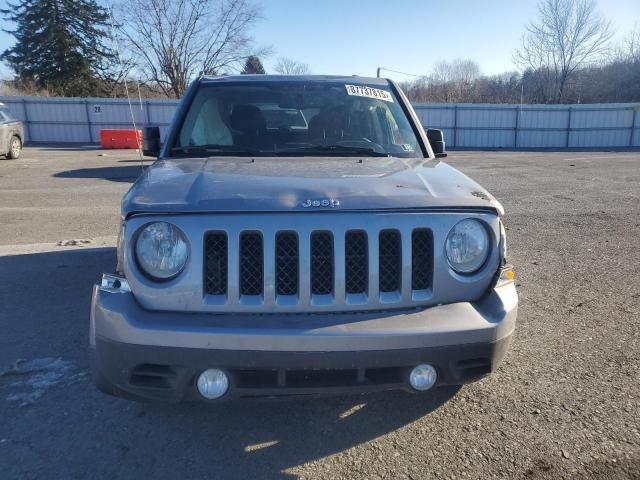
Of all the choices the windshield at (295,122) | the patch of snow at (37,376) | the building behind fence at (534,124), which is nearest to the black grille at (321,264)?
the windshield at (295,122)

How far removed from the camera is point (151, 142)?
388cm

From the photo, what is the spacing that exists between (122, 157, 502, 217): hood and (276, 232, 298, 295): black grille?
15 cm

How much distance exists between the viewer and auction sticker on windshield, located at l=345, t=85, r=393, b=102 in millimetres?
3836

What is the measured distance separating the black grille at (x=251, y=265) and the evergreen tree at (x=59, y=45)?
42.3 meters

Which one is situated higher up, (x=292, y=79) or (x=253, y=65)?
(x=253, y=65)

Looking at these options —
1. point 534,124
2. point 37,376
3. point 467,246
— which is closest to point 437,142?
point 467,246

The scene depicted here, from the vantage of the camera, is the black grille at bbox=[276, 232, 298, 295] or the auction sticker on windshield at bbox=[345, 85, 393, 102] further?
the auction sticker on windshield at bbox=[345, 85, 393, 102]

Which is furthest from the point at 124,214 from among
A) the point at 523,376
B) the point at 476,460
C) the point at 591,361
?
the point at 591,361

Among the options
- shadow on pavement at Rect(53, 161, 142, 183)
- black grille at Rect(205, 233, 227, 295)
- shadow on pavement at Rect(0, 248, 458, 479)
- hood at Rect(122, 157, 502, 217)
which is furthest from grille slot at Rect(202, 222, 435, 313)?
shadow on pavement at Rect(53, 161, 142, 183)

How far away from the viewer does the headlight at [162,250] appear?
85.4 inches

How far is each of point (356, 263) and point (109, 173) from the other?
13.5m

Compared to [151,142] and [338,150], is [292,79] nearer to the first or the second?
[338,150]

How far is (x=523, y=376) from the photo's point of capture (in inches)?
122

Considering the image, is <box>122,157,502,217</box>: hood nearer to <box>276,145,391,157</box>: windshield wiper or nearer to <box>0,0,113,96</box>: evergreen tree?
<box>276,145,391,157</box>: windshield wiper
